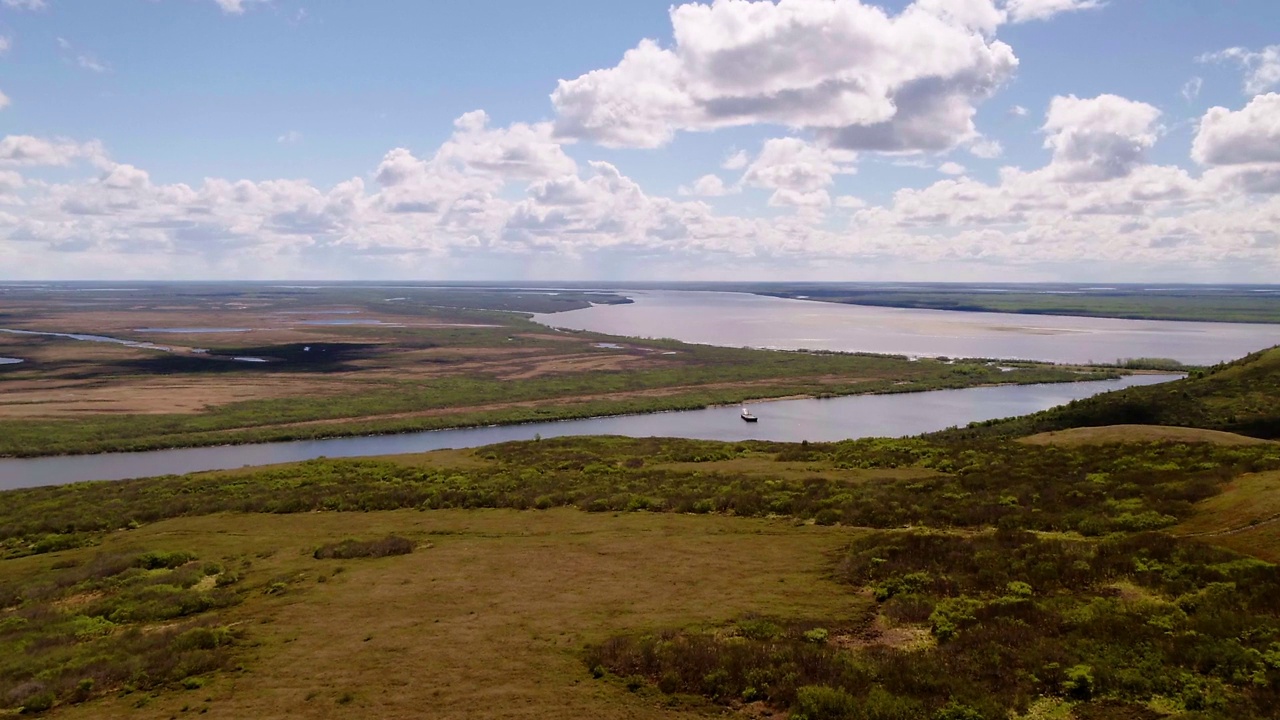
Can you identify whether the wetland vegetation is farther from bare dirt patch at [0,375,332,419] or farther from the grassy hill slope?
the grassy hill slope

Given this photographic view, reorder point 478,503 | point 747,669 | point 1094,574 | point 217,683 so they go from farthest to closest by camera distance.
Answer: point 478,503 < point 1094,574 < point 217,683 < point 747,669

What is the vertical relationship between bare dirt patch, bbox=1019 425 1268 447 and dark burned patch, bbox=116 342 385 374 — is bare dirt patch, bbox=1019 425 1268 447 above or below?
above

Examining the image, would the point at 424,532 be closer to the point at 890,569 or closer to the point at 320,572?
the point at 320,572

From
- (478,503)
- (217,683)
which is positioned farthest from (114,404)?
(217,683)

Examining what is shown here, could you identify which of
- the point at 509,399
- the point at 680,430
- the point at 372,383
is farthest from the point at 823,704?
the point at 372,383

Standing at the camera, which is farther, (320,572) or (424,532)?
(424,532)

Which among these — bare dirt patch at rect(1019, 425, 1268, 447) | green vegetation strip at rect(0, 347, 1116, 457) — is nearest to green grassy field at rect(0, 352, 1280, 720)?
bare dirt patch at rect(1019, 425, 1268, 447)

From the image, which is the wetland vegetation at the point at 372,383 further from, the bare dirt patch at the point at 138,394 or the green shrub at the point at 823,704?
the green shrub at the point at 823,704
